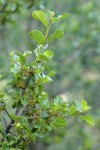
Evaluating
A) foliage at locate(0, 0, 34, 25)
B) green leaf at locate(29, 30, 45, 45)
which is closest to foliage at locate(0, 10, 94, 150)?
green leaf at locate(29, 30, 45, 45)

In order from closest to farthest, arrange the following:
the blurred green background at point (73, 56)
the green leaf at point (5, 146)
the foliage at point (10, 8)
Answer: the green leaf at point (5, 146)
the foliage at point (10, 8)
the blurred green background at point (73, 56)

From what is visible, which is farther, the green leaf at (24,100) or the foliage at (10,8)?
the foliage at (10,8)

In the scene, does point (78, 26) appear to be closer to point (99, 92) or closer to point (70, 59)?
point (70, 59)

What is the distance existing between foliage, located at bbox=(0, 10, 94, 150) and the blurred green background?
146 inches

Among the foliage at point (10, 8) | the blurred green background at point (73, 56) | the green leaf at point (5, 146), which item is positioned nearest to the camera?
the green leaf at point (5, 146)

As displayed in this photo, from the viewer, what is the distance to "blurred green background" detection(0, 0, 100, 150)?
5699mm

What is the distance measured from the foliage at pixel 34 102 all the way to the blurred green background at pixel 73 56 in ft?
12.2

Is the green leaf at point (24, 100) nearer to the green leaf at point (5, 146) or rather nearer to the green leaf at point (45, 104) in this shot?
the green leaf at point (45, 104)

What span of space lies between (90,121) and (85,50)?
13.6ft

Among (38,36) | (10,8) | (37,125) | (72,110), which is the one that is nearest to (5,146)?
(37,125)

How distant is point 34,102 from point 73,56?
4489 millimetres

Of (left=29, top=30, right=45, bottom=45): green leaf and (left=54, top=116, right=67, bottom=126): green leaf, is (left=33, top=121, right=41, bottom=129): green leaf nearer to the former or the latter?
(left=54, top=116, right=67, bottom=126): green leaf

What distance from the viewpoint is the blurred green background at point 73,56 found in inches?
224

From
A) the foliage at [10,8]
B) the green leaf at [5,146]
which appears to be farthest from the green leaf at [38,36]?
the foliage at [10,8]
